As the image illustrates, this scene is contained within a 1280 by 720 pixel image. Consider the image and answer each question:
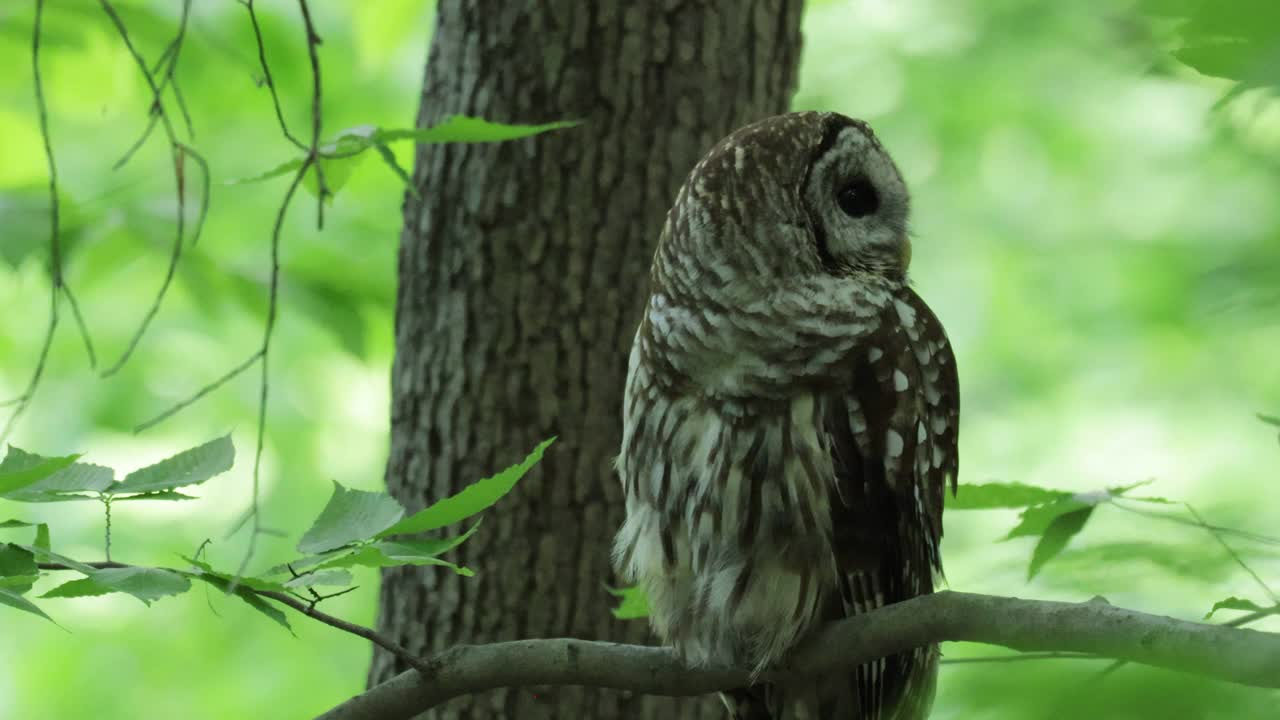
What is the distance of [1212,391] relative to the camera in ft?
21.0

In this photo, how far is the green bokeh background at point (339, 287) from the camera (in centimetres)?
412

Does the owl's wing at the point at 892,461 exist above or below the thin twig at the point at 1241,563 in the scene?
above

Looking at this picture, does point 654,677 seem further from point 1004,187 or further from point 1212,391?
point 1004,187

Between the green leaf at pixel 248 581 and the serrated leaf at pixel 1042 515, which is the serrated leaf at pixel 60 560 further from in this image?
the serrated leaf at pixel 1042 515

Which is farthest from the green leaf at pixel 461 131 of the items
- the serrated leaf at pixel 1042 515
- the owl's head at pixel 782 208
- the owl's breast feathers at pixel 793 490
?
the serrated leaf at pixel 1042 515

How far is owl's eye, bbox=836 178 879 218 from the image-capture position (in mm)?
2352

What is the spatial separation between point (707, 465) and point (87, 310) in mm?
4646

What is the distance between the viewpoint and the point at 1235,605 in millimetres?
1219

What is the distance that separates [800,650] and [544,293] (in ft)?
3.35

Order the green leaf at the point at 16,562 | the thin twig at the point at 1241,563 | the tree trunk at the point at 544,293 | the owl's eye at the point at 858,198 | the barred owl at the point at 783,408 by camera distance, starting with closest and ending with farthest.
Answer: the thin twig at the point at 1241,563 → the green leaf at the point at 16,562 → the barred owl at the point at 783,408 → the owl's eye at the point at 858,198 → the tree trunk at the point at 544,293

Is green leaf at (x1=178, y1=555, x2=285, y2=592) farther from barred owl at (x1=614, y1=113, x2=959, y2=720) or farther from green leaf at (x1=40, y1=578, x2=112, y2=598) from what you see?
barred owl at (x1=614, y1=113, x2=959, y2=720)

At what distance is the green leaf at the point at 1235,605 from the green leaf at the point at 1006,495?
60 centimetres

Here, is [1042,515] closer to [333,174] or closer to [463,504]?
[463,504]

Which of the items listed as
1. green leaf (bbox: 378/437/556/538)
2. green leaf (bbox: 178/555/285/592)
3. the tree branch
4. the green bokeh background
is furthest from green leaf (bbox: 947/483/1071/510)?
the green bokeh background
